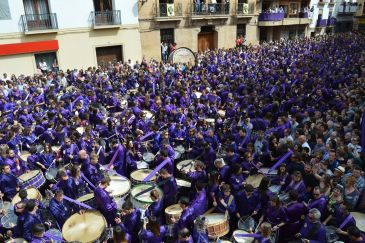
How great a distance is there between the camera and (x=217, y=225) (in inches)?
225

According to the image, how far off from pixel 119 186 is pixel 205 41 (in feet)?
84.8

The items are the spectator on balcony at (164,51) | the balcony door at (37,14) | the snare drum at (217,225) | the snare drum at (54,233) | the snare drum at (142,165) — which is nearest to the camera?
the snare drum at (54,233)

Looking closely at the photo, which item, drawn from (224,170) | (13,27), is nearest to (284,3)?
(13,27)

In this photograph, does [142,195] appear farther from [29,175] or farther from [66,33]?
[66,33]

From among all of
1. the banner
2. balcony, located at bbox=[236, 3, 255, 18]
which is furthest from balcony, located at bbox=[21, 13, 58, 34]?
balcony, located at bbox=[236, 3, 255, 18]

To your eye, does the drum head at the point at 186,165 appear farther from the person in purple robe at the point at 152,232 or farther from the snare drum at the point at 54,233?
the snare drum at the point at 54,233

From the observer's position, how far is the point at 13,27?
1942 centimetres

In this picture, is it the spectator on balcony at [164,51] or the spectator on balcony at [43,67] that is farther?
the spectator on balcony at [164,51]

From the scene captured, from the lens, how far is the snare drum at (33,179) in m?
7.06

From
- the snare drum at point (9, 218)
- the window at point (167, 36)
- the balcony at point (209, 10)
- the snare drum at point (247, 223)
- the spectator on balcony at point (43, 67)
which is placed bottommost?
the snare drum at point (247, 223)

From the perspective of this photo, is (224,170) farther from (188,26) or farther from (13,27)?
(188,26)

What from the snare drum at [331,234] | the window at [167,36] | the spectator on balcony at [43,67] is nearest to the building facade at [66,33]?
the spectator on balcony at [43,67]

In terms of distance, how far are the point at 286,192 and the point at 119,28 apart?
20.5 meters

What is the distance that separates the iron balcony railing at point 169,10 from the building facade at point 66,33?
7.38 feet
